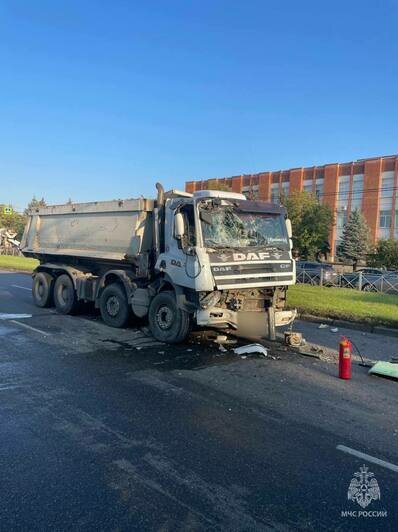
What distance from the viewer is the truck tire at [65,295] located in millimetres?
11388

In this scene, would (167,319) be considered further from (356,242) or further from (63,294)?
(356,242)

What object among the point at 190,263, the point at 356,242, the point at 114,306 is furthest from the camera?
the point at 356,242

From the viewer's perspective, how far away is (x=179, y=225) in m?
7.92

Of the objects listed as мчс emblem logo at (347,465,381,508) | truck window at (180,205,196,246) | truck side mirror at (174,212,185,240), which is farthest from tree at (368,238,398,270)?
мчс emblem logo at (347,465,381,508)

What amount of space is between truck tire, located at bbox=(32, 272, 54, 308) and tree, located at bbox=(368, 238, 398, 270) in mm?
34752

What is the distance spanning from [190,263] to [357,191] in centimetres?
5805

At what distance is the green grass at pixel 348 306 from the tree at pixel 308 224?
25.4m

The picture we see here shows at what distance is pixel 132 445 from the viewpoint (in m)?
4.14

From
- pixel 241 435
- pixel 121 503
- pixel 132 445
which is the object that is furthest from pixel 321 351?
pixel 121 503

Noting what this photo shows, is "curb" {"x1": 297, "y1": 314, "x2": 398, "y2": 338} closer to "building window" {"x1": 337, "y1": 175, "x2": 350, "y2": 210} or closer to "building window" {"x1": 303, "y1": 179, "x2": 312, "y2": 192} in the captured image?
"building window" {"x1": 337, "y1": 175, "x2": 350, "y2": 210}

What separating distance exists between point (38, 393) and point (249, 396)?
103 inches

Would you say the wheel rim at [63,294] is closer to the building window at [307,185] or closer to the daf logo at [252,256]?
the daf logo at [252,256]

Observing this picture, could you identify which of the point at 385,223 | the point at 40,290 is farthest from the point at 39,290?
the point at 385,223

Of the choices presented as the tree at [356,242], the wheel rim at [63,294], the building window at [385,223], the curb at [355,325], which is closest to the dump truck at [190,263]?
the wheel rim at [63,294]
